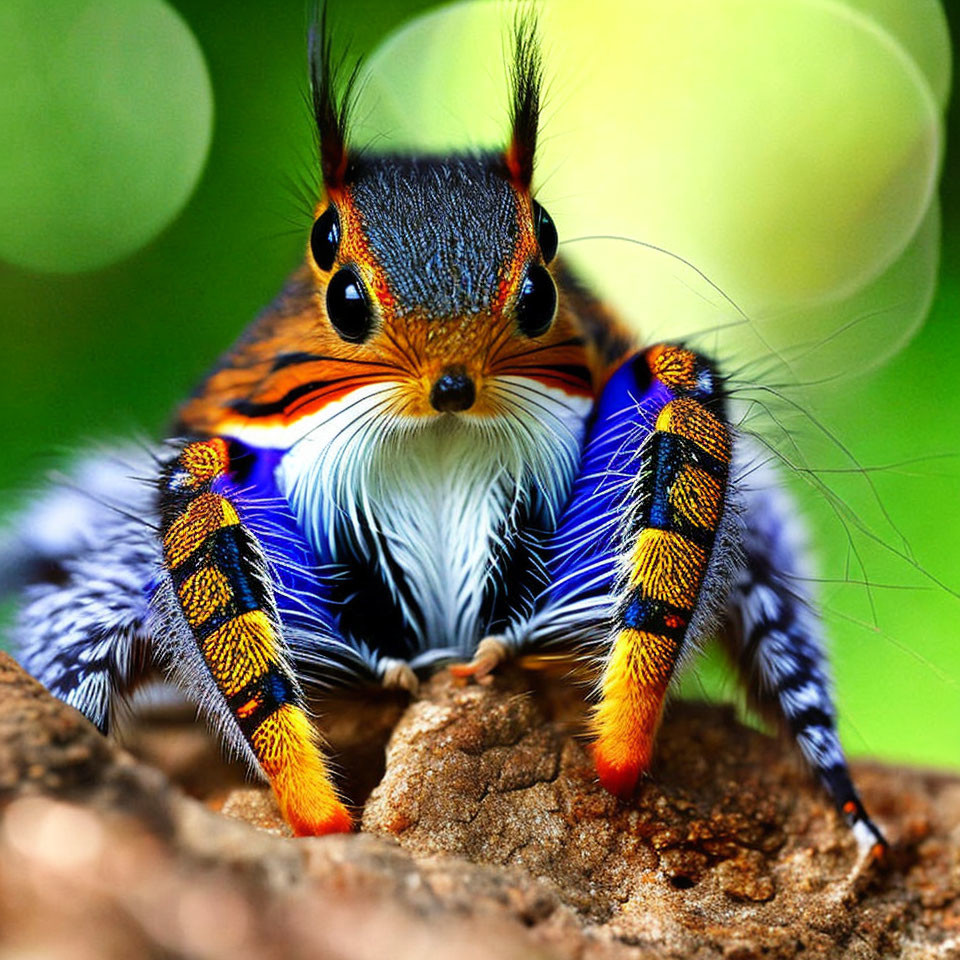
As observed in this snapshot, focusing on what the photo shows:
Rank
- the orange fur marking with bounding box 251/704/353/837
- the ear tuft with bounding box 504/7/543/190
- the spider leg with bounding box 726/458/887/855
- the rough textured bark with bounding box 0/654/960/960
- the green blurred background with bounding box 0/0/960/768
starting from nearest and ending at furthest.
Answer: the rough textured bark with bounding box 0/654/960/960 → the orange fur marking with bounding box 251/704/353/837 → the ear tuft with bounding box 504/7/543/190 → the spider leg with bounding box 726/458/887/855 → the green blurred background with bounding box 0/0/960/768

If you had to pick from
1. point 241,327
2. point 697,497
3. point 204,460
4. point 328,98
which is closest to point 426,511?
point 204,460

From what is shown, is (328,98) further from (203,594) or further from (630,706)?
(630,706)

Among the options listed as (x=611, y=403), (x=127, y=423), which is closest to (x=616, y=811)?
(x=611, y=403)

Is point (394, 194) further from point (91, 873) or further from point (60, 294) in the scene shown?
point (60, 294)

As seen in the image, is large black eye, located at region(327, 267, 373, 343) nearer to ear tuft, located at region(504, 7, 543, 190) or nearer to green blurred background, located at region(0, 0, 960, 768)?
ear tuft, located at region(504, 7, 543, 190)

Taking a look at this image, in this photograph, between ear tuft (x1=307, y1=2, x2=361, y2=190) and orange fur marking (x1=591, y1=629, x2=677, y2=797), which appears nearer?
orange fur marking (x1=591, y1=629, x2=677, y2=797)

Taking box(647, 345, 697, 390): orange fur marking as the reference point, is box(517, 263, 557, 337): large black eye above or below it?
below

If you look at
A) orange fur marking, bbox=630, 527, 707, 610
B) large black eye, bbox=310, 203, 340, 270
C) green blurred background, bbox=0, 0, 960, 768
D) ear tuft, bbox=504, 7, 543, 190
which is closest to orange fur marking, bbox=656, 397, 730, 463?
orange fur marking, bbox=630, 527, 707, 610
